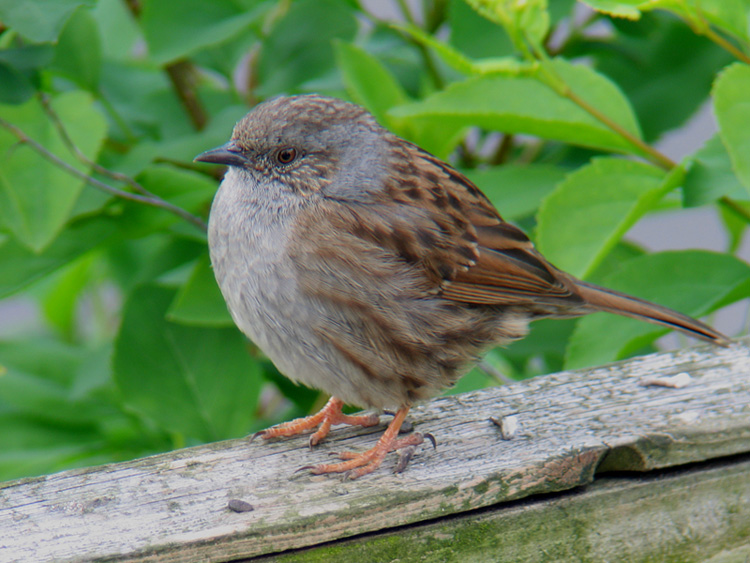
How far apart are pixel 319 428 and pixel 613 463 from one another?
77 centimetres

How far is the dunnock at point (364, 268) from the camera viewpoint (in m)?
2.19

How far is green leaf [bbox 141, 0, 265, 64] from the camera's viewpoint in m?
2.66

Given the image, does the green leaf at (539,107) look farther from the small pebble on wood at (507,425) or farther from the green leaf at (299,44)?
the small pebble on wood at (507,425)

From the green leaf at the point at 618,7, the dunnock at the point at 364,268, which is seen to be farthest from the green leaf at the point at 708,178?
the green leaf at the point at 618,7

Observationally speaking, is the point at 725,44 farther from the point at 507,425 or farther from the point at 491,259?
the point at 507,425

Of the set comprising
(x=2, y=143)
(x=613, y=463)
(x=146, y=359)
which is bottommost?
(x=146, y=359)

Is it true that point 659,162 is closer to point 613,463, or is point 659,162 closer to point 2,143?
point 613,463

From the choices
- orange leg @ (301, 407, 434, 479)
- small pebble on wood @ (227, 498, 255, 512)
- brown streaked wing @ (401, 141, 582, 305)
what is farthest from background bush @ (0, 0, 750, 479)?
small pebble on wood @ (227, 498, 255, 512)

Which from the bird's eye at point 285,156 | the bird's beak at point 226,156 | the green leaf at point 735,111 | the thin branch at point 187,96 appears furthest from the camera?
the thin branch at point 187,96

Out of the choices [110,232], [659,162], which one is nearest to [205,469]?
[110,232]

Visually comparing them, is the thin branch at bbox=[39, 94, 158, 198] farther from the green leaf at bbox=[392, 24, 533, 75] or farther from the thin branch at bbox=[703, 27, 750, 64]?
the thin branch at bbox=[703, 27, 750, 64]

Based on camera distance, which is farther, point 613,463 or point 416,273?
point 416,273

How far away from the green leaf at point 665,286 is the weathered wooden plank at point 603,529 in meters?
0.62

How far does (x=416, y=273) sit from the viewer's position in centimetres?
231
